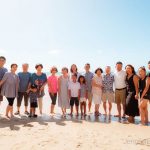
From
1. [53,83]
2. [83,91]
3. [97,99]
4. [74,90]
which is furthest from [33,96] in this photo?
[97,99]

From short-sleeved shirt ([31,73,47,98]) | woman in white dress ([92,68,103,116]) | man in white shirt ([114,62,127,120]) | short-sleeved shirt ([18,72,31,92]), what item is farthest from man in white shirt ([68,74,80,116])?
short-sleeved shirt ([18,72,31,92])

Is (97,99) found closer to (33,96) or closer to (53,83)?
(53,83)

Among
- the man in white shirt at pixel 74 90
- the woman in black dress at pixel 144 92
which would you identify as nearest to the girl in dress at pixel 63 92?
the man in white shirt at pixel 74 90

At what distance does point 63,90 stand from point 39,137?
385cm

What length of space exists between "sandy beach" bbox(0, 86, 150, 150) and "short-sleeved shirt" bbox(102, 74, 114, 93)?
4.46ft

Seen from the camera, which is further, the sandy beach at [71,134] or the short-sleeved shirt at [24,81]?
the short-sleeved shirt at [24,81]

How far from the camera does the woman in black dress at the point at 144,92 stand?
8.91m

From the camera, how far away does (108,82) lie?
1088 cm

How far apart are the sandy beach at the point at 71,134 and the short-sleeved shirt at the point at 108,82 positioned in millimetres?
1358

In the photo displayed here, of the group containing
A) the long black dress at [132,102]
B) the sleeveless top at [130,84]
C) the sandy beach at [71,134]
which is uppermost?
the sleeveless top at [130,84]

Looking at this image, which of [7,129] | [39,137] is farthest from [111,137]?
[7,129]

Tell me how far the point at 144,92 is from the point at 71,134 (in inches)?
121

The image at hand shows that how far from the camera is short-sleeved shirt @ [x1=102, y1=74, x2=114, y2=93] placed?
426 inches

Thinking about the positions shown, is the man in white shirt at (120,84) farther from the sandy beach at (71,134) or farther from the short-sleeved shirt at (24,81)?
the short-sleeved shirt at (24,81)
